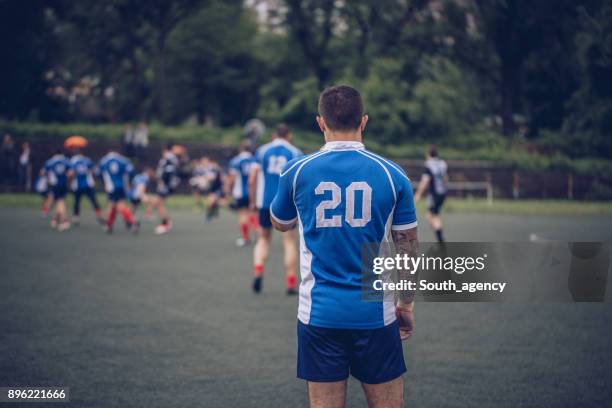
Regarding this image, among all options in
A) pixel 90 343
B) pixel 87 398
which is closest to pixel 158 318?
pixel 90 343

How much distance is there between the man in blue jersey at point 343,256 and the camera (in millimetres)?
3664

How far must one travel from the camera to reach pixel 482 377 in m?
6.58

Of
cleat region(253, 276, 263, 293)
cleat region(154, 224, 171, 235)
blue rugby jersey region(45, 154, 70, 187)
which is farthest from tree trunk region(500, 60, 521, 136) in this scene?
cleat region(253, 276, 263, 293)

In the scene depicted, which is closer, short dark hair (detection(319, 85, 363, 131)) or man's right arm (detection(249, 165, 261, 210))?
short dark hair (detection(319, 85, 363, 131))

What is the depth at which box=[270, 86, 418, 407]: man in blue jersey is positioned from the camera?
3.66 meters

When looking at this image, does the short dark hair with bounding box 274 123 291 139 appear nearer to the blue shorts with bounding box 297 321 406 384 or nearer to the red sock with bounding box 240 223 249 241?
the red sock with bounding box 240 223 249 241

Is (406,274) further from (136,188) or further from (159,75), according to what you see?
(159,75)

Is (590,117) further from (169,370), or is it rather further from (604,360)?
(169,370)

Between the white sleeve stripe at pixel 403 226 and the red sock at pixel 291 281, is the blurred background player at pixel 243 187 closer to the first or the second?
the red sock at pixel 291 281

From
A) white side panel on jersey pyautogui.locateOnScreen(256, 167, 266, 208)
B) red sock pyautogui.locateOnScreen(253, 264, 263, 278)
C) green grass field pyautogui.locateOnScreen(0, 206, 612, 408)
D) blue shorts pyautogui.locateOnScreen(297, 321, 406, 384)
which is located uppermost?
white side panel on jersey pyautogui.locateOnScreen(256, 167, 266, 208)

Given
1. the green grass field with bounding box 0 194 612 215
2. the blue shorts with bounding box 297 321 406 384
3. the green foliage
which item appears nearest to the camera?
the blue shorts with bounding box 297 321 406 384

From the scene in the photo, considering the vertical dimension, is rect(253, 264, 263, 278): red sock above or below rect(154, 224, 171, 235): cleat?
above

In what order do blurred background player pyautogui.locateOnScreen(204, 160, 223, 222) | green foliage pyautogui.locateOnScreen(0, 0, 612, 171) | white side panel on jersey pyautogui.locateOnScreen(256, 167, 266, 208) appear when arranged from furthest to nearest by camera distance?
1. green foliage pyautogui.locateOnScreen(0, 0, 612, 171)
2. blurred background player pyautogui.locateOnScreen(204, 160, 223, 222)
3. white side panel on jersey pyautogui.locateOnScreen(256, 167, 266, 208)

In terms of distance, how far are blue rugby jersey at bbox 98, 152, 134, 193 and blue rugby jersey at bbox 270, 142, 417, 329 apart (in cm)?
1562
